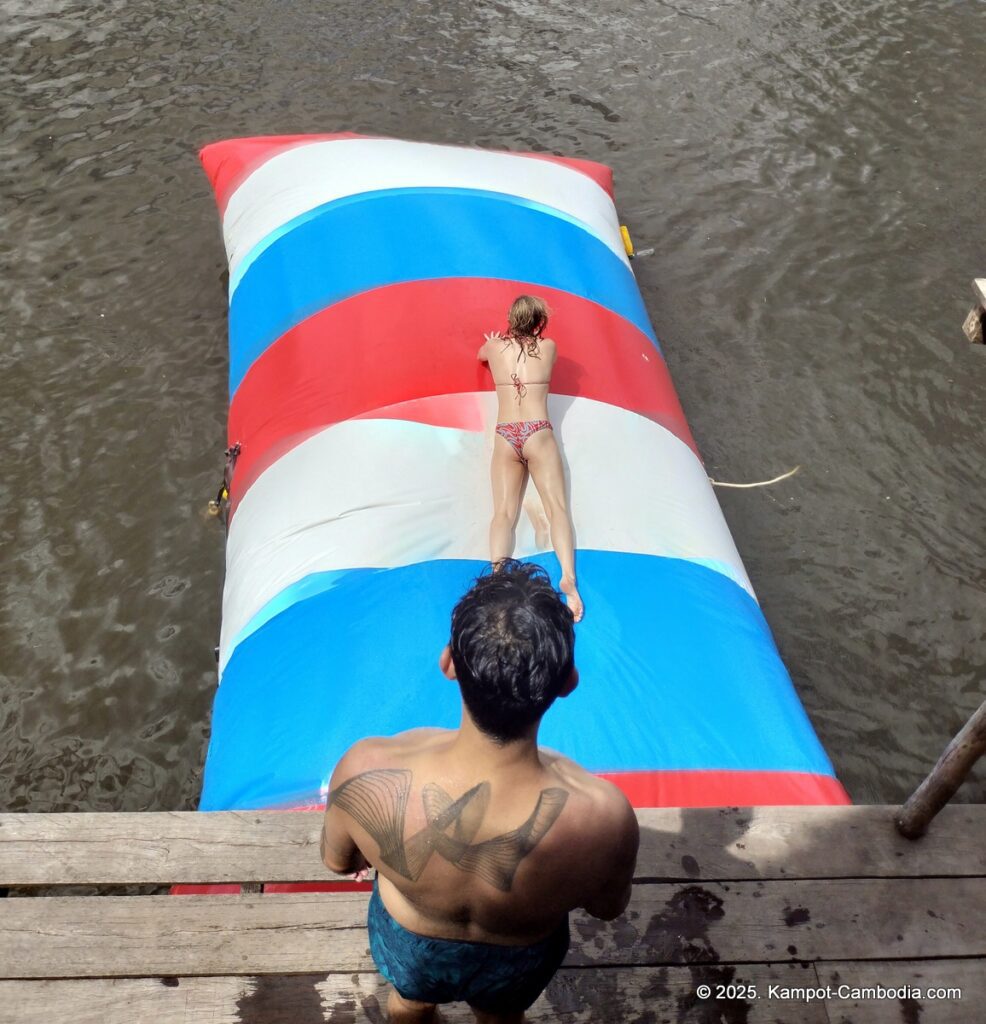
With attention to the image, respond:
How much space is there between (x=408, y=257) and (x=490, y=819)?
3.82 meters

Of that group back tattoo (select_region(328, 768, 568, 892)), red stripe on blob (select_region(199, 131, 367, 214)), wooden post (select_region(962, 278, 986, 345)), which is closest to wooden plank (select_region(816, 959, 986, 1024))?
back tattoo (select_region(328, 768, 568, 892))

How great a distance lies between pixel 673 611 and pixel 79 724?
115 inches

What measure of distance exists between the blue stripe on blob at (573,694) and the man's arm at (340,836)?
1177 mm

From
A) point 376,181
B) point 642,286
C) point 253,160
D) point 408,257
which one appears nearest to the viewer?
point 408,257

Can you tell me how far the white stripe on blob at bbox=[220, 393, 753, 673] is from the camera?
4.00 m

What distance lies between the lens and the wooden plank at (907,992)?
2.62 metres

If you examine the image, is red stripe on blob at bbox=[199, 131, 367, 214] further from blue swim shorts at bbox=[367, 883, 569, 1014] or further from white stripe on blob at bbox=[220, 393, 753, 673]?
blue swim shorts at bbox=[367, 883, 569, 1014]

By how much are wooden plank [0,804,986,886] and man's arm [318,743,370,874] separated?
0.80 m

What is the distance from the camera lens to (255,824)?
2.99 m

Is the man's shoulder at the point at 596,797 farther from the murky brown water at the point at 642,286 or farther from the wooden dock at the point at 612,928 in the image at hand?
the murky brown water at the point at 642,286

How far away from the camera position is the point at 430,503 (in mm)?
4098

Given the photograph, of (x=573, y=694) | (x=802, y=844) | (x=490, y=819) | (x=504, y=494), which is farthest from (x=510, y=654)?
(x=504, y=494)

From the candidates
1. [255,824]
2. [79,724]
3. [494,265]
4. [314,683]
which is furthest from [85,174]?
[255,824]

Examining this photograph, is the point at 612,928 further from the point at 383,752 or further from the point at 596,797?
the point at 383,752
